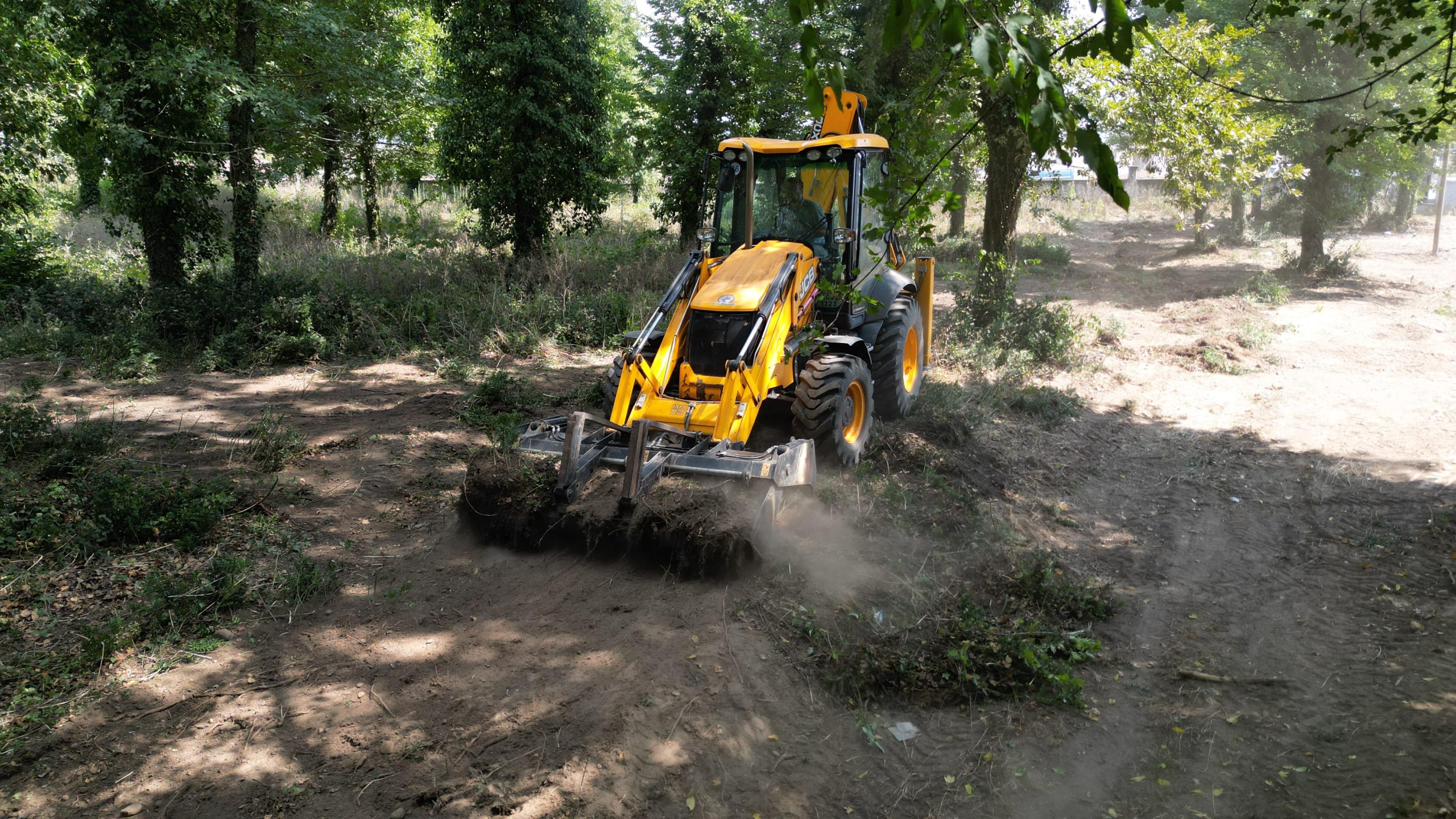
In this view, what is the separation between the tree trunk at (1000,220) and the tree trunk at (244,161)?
1051 centimetres

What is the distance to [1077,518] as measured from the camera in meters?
7.55

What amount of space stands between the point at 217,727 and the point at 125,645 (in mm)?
945

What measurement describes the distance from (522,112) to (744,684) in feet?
39.7

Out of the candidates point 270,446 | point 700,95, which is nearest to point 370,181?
point 700,95

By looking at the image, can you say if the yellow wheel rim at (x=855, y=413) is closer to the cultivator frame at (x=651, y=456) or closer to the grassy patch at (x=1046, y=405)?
the cultivator frame at (x=651, y=456)

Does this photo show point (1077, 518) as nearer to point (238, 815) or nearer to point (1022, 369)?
point (1022, 369)

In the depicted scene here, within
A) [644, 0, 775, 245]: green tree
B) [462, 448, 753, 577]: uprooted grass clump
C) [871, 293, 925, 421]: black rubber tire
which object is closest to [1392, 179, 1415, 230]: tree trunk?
[644, 0, 775, 245]: green tree

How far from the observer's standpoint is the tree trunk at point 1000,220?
12.8 m

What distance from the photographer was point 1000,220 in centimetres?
1359

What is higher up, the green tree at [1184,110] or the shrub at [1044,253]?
the green tree at [1184,110]

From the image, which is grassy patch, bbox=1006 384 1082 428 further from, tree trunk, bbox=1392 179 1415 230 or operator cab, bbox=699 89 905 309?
tree trunk, bbox=1392 179 1415 230

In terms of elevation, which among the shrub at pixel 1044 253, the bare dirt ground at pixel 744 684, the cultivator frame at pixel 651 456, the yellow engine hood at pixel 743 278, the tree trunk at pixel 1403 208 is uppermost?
the tree trunk at pixel 1403 208

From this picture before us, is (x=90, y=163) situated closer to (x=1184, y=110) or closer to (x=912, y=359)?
(x=912, y=359)

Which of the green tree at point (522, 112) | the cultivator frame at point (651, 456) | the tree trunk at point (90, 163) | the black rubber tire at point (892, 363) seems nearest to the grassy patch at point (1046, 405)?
the black rubber tire at point (892, 363)
